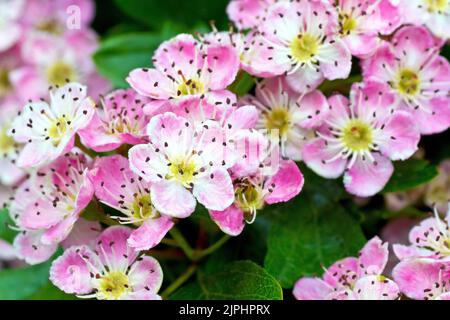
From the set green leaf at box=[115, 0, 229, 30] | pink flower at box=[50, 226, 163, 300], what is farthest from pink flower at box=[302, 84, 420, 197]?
green leaf at box=[115, 0, 229, 30]

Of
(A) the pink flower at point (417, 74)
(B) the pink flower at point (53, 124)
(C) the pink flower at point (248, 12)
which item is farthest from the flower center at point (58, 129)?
(A) the pink flower at point (417, 74)

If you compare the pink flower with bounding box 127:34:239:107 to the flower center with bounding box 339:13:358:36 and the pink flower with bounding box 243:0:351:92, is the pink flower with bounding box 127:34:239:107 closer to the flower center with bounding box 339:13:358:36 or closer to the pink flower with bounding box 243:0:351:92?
the pink flower with bounding box 243:0:351:92

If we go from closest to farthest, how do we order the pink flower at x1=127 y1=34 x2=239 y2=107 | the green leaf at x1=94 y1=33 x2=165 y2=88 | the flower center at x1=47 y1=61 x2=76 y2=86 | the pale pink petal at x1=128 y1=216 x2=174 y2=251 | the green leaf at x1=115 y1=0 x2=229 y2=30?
the pale pink petal at x1=128 y1=216 x2=174 y2=251
the pink flower at x1=127 y1=34 x2=239 y2=107
the green leaf at x1=94 y1=33 x2=165 y2=88
the green leaf at x1=115 y1=0 x2=229 y2=30
the flower center at x1=47 y1=61 x2=76 y2=86

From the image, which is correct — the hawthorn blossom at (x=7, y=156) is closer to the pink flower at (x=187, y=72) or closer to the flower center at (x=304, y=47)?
the pink flower at (x=187, y=72)

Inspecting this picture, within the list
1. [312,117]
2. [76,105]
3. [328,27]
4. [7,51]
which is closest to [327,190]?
[312,117]

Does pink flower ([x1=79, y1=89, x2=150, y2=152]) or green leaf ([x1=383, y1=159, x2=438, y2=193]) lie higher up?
pink flower ([x1=79, y1=89, x2=150, y2=152])

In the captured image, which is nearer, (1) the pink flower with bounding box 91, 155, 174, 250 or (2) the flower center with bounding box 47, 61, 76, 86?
(1) the pink flower with bounding box 91, 155, 174, 250

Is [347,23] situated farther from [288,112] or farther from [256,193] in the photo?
[256,193]
